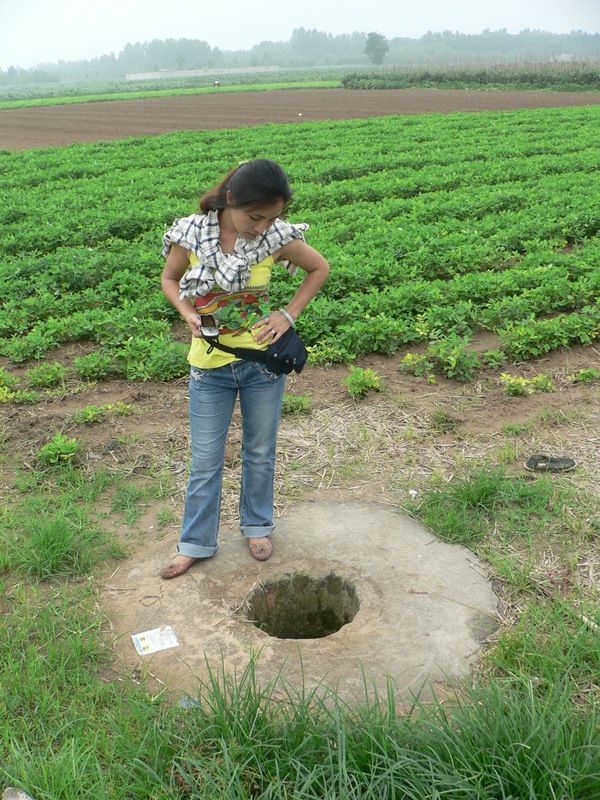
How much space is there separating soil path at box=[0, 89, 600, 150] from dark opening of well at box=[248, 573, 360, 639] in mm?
25277

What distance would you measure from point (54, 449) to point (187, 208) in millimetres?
7832

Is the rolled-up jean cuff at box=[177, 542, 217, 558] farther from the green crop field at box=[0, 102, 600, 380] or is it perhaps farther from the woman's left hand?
the green crop field at box=[0, 102, 600, 380]

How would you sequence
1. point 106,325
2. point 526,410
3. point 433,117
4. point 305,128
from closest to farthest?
point 526,410, point 106,325, point 305,128, point 433,117

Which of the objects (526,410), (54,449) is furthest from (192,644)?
(526,410)

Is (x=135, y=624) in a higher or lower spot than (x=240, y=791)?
lower

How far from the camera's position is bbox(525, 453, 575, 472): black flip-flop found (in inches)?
188

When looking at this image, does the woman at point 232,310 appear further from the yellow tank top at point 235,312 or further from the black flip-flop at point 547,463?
the black flip-flop at point 547,463

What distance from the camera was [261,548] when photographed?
13.1 feet

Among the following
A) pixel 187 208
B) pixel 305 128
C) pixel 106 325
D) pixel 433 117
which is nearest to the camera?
pixel 106 325

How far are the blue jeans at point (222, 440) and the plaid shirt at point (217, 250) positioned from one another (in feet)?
1.33

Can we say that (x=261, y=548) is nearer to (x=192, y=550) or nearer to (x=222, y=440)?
(x=192, y=550)

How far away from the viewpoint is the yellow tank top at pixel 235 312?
3.54 m

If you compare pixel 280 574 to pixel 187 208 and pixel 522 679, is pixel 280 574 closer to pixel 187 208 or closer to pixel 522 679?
pixel 522 679

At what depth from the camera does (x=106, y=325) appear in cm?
734
